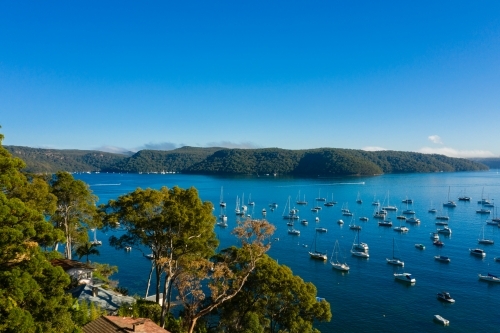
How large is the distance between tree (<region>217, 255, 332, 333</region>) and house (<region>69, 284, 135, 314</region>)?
6.98m

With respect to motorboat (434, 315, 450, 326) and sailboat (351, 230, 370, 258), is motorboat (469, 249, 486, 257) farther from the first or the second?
motorboat (434, 315, 450, 326)

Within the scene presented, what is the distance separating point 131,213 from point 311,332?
14241 millimetres

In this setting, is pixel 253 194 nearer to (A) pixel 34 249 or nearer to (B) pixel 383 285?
(B) pixel 383 285

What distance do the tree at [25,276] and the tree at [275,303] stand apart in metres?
12.9

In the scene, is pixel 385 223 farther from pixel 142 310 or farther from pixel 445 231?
pixel 142 310

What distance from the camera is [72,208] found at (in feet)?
105

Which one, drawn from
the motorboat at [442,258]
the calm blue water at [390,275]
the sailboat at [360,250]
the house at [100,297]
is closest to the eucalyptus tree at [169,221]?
the house at [100,297]

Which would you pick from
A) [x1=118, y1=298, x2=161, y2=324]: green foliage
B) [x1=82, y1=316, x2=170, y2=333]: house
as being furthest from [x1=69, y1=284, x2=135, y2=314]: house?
[x1=82, y1=316, x2=170, y2=333]: house

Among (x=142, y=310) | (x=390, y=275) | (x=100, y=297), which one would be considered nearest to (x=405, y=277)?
(x=390, y=275)

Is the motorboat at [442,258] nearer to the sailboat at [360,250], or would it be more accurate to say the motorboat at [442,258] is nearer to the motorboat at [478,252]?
the motorboat at [478,252]

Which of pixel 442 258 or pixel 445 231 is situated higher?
pixel 445 231

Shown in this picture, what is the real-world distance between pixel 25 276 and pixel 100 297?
13415 mm

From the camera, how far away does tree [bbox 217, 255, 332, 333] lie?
923 inches

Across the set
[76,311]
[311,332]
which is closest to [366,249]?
[311,332]
